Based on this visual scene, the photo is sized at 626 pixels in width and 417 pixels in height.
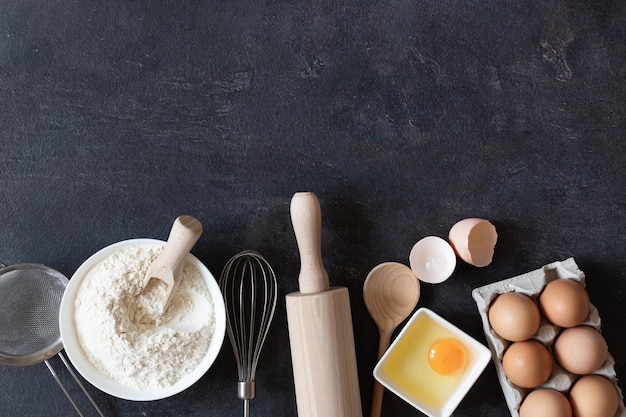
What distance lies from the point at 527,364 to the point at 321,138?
58cm

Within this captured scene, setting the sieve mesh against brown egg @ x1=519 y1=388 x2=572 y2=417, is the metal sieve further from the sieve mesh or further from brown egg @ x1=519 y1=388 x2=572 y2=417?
brown egg @ x1=519 y1=388 x2=572 y2=417

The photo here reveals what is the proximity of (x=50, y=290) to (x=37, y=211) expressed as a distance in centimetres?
A: 16

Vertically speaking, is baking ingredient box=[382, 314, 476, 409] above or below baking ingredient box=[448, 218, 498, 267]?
below

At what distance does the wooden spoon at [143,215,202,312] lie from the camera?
3.91 ft

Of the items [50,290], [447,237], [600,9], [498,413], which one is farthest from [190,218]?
[600,9]

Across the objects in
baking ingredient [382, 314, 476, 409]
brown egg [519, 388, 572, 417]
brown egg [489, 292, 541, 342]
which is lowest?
brown egg [519, 388, 572, 417]

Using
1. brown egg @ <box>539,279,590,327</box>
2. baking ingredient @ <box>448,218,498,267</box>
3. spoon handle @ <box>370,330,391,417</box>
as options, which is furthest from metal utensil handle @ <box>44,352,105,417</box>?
brown egg @ <box>539,279,590,327</box>

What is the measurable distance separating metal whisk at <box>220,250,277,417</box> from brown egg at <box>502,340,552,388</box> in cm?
46

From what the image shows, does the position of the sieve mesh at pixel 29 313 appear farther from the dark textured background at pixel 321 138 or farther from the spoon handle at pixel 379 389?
the spoon handle at pixel 379 389

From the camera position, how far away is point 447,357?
4.11 feet

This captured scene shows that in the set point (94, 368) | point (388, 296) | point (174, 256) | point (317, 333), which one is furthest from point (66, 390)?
point (388, 296)

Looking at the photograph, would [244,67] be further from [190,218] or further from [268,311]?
[268,311]

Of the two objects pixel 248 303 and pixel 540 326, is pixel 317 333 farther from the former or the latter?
pixel 540 326

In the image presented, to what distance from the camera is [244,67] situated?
136 centimetres
